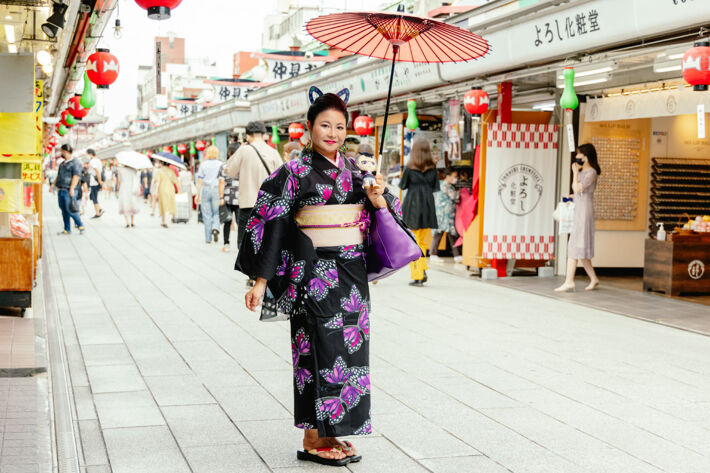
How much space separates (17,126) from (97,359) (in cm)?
312

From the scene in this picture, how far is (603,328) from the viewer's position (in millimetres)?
7793

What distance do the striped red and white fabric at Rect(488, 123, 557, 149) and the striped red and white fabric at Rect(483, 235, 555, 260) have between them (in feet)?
4.20

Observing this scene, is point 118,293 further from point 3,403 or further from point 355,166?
point 355,166

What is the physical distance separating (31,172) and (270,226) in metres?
6.15

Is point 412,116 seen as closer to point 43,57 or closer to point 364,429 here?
point 43,57

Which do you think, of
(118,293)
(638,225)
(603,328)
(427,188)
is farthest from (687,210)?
(118,293)

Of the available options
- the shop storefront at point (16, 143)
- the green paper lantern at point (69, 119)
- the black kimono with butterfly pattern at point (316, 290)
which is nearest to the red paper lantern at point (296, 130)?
the green paper lantern at point (69, 119)

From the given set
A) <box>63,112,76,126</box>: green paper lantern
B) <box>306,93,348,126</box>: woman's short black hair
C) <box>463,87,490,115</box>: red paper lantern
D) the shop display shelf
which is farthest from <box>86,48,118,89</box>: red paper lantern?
the shop display shelf

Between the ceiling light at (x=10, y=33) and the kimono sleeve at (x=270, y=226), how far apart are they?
510 centimetres

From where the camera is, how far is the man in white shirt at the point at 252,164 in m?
9.27

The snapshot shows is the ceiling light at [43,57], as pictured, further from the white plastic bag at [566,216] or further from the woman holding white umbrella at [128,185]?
the woman holding white umbrella at [128,185]

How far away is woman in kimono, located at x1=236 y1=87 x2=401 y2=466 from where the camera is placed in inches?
151

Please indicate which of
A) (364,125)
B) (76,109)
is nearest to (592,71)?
(364,125)

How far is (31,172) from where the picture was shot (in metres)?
9.09
